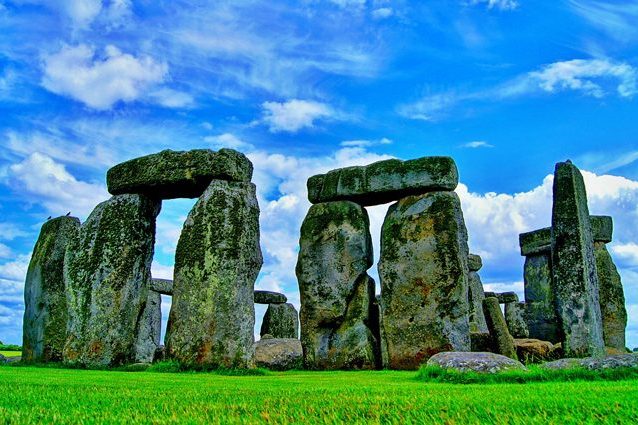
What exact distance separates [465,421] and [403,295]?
10106 mm

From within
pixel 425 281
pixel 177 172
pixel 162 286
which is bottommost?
pixel 425 281

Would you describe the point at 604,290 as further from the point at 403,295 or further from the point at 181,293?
the point at 181,293

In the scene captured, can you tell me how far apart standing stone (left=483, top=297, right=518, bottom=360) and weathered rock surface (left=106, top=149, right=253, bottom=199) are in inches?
240

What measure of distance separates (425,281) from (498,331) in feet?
6.26

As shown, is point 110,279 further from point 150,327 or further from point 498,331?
point 150,327

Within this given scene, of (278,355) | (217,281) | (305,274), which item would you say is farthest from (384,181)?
(217,281)

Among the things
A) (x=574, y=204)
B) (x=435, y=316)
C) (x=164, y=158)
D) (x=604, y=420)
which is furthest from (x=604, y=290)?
(x=604, y=420)

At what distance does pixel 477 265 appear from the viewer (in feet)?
71.4

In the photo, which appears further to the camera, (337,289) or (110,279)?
(337,289)

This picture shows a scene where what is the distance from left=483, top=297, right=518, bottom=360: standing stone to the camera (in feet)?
43.1

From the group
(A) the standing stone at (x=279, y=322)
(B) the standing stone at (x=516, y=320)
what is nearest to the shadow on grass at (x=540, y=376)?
(B) the standing stone at (x=516, y=320)

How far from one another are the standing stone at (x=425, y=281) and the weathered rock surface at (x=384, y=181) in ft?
1.04

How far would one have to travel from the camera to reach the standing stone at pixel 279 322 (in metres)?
22.0

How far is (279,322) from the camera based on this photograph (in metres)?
22.1
